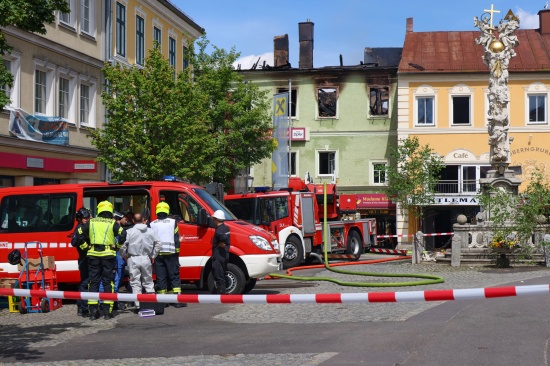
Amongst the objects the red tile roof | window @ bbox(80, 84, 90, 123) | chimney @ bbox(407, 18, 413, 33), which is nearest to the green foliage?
window @ bbox(80, 84, 90, 123)

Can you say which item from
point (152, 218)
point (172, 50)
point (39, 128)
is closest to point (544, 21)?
point (172, 50)

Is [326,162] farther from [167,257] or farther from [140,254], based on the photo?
[140,254]

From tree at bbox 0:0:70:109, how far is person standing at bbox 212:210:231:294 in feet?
16.6

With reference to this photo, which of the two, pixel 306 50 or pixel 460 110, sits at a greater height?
pixel 306 50

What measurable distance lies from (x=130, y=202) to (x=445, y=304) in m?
6.70

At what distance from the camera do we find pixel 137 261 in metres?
14.5

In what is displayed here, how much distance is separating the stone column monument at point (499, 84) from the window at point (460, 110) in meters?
18.4

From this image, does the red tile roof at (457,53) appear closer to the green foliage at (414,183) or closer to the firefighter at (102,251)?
the green foliage at (414,183)

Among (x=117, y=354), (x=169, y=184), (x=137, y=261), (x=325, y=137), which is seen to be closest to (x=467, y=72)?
(x=325, y=137)

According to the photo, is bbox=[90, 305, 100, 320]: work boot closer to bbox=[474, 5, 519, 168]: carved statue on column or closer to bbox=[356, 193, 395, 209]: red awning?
bbox=[474, 5, 519, 168]: carved statue on column

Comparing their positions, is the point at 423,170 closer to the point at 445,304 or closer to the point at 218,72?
the point at 218,72

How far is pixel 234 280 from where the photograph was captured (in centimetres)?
1661

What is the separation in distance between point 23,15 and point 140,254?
4689 mm

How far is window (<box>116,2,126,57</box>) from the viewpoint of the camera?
114 ft
